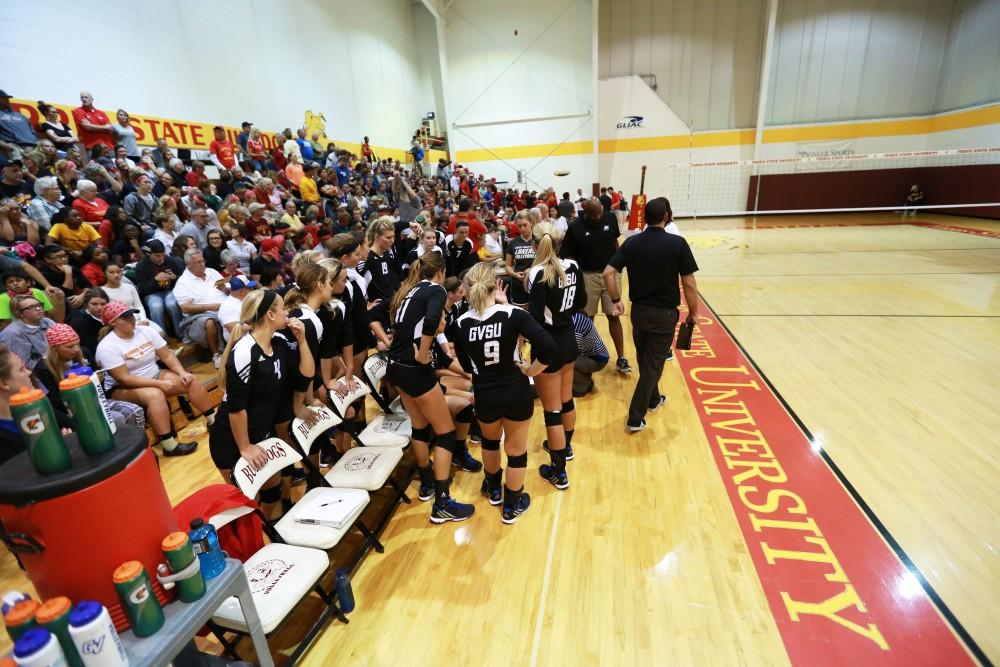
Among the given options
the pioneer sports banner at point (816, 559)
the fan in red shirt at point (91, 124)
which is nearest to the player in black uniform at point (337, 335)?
the pioneer sports banner at point (816, 559)

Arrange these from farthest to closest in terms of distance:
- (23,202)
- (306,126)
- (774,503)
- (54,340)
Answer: (306,126) → (23,202) → (54,340) → (774,503)

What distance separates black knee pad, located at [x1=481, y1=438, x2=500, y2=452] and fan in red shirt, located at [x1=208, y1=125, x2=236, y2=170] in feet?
32.5

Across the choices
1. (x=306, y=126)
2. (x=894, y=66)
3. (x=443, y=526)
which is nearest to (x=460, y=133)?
(x=306, y=126)

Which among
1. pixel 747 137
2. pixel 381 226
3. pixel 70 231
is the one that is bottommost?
pixel 381 226

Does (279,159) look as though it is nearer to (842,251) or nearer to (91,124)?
(91,124)

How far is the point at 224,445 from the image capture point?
10.1 ft

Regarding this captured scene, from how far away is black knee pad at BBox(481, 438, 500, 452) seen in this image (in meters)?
3.39

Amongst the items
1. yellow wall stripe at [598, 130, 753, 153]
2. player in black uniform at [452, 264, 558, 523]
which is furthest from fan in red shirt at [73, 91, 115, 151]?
yellow wall stripe at [598, 130, 753, 153]

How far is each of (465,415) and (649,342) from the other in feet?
6.06

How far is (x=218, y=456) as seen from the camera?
3090 mm

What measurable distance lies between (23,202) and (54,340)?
12.4 ft

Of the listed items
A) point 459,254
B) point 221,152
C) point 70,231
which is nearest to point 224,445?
point 459,254

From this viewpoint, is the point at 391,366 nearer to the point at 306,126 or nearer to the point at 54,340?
the point at 54,340

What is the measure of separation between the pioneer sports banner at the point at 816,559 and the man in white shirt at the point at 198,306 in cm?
588
